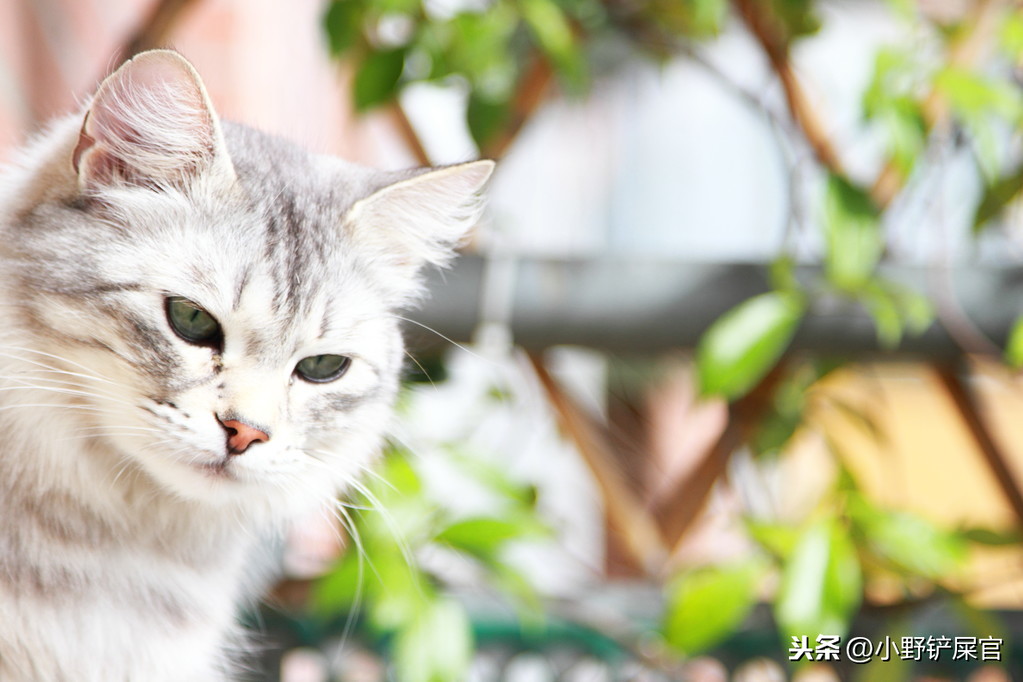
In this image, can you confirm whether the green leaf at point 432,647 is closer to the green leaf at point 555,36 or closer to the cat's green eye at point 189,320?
the cat's green eye at point 189,320

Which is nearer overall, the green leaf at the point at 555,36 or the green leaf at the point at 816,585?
the green leaf at the point at 816,585

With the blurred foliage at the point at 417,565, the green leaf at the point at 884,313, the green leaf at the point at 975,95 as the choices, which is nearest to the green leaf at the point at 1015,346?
the green leaf at the point at 884,313

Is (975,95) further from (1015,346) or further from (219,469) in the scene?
(219,469)

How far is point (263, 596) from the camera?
3.02 feet

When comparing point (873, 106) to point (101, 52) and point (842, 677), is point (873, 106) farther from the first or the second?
point (101, 52)

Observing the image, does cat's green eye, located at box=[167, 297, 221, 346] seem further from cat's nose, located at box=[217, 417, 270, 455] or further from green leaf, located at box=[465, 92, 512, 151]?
green leaf, located at box=[465, 92, 512, 151]

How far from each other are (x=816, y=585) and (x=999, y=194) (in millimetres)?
499

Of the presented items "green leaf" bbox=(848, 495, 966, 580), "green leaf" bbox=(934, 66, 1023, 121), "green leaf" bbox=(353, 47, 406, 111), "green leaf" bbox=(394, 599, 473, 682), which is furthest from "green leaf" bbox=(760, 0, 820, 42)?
"green leaf" bbox=(394, 599, 473, 682)

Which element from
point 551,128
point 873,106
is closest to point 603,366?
point 551,128

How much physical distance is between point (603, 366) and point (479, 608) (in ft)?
2.31

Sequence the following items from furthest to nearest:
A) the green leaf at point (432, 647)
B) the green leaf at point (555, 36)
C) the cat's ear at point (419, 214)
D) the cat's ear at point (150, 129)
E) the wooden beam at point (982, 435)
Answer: the wooden beam at point (982, 435) → the green leaf at point (555, 36) → the green leaf at point (432, 647) → the cat's ear at point (419, 214) → the cat's ear at point (150, 129)

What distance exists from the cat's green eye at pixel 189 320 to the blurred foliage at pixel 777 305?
0.29 m

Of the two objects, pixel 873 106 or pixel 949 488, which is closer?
pixel 873 106

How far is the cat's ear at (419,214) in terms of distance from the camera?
2.17 feet
